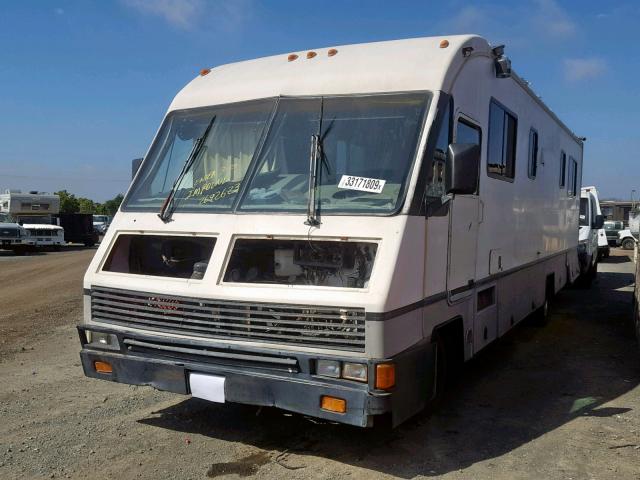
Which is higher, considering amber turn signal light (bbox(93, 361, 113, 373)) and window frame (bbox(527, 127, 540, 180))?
window frame (bbox(527, 127, 540, 180))

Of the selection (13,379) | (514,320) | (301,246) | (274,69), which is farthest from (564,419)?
(13,379)

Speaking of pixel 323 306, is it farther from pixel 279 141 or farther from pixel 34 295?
pixel 34 295

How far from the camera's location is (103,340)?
15.5 ft

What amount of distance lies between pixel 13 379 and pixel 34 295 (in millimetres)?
6616

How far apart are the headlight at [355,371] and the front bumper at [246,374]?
0.04 m

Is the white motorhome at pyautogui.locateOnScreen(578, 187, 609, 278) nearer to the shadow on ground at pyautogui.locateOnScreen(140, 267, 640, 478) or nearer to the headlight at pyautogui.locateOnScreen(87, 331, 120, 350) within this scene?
the shadow on ground at pyautogui.locateOnScreen(140, 267, 640, 478)

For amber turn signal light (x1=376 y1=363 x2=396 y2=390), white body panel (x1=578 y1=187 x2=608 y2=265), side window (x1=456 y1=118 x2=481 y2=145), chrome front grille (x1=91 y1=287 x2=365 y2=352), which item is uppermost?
side window (x1=456 y1=118 x2=481 y2=145)

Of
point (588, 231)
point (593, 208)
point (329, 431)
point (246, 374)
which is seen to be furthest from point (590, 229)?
point (246, 374)

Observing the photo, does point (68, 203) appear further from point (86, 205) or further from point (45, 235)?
point (45, 235)

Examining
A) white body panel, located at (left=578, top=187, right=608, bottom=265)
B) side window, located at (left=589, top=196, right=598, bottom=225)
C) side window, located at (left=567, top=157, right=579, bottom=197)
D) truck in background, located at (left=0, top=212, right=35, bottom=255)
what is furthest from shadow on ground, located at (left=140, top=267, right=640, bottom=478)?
truck in background, located at (left=0, top=212, right=35, bottom=255)

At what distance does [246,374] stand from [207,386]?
328 millimetres

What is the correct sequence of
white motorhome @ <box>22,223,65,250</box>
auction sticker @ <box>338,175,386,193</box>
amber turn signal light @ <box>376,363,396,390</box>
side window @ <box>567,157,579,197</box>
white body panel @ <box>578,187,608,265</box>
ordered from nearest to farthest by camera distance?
1. amber turn signal light @ <box>376,363,396,390</box>
2. auction sticker @ <box>338,175,386,193</box>
3. side window @ <box>567,157,579,197</box>
4. white body panel @ <box>578,187,608,265</box>
5. white motorhome @ <box>22,223,65,250</box>

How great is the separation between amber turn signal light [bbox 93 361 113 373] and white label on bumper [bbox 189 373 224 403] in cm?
75

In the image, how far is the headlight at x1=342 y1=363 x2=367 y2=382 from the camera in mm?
3881
